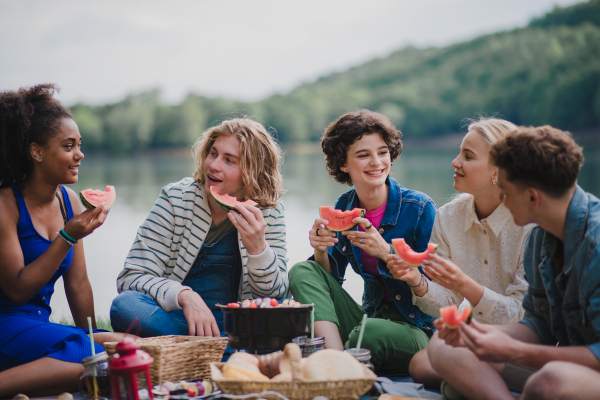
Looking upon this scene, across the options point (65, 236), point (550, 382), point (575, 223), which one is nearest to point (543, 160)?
point (575, 223)

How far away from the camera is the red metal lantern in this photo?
259 cm

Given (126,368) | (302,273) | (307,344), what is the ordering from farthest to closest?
(302,273) → (307,344) → (126,368)

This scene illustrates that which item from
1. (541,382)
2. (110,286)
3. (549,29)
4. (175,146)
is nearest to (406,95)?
(549,29)

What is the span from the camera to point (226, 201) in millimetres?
3977

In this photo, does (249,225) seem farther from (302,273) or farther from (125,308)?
(125,308)

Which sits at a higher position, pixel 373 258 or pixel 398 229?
pixel 398 229

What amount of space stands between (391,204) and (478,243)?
763mm

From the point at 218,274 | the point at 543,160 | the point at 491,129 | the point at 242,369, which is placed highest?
the point at 491,129

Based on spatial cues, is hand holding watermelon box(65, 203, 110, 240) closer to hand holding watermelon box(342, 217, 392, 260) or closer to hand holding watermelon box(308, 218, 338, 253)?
hand holding watermelon box(308, 218, 338, 253)

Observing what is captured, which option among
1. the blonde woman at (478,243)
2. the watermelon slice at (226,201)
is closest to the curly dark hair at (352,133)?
the blonde woman at (478,243)

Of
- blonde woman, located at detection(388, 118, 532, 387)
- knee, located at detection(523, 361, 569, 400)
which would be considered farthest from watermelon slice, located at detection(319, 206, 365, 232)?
knee, located at detection(523, 361, 569, 400)

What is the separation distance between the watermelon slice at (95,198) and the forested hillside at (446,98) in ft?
151

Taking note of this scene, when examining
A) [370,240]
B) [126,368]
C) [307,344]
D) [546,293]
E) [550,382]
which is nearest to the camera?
[550,382]

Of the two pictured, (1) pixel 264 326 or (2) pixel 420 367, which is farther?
(2) pixel 420 367
